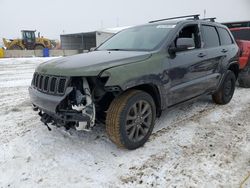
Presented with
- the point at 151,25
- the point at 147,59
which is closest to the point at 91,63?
the point at 147,59

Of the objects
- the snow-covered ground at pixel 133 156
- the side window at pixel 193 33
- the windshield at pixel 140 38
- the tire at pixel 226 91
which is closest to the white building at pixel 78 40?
the tire at pixel 226 91

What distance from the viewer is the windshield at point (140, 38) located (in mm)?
3918

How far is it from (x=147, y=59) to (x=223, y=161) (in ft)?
5.44

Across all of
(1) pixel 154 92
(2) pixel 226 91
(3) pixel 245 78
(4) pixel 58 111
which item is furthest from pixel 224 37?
(4) pixel 58 111

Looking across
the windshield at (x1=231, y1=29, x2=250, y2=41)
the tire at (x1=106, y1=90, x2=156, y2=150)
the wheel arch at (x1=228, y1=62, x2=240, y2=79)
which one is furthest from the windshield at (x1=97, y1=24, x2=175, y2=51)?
the windshield at (x1=231, y1=29, x2=250, y2=41)

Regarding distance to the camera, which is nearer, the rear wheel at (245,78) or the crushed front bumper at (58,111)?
A: the crushed front bumper at (58,111)

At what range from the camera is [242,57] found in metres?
7.04

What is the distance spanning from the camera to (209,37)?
4855mm

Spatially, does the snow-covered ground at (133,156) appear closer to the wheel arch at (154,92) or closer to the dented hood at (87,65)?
the wheel arch at (154,92)

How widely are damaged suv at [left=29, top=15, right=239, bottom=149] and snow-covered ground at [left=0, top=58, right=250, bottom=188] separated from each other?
354mm

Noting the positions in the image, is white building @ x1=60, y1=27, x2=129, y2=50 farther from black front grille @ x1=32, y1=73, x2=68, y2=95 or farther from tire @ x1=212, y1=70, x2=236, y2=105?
black front grille @ x1=32, y1=73, x2=68, y2=95

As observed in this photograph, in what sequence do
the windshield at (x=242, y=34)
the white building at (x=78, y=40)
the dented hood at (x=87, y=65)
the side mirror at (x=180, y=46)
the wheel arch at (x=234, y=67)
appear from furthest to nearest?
1. the white building at (x=78, y=40)
2. the windshield at (x=242, y=34)
3. the wheel arch at (x=234, y=67)
4. the side mirror at (x=180, y=46)
5. the dented hood at (x=87, y=65)

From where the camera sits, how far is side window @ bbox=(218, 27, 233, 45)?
530 centimetres

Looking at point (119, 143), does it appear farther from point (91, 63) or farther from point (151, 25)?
point (151, 25)
